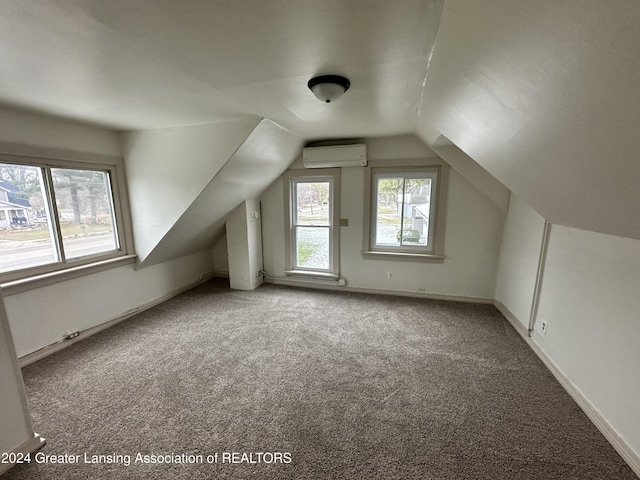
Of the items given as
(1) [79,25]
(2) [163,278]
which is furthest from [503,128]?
(2) [163,278]

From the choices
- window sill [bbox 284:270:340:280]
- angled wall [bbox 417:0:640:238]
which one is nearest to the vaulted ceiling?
angled wall [bbox 417:0:640:238]

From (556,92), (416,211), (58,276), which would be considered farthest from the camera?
(416,211)

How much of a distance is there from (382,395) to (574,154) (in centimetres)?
182

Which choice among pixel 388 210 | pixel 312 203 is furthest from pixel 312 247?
pixel 388 210

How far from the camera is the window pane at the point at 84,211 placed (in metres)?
2.58

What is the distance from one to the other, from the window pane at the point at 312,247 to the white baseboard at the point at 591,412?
8.24ft

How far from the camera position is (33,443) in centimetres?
152

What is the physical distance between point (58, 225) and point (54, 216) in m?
0.09

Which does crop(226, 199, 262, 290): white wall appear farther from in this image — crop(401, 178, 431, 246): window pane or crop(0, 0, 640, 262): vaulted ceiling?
crop(401, 178, 431, 246): window pane

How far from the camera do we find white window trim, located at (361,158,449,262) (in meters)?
3.34

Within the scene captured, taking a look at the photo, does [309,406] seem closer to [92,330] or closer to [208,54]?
[208,54]

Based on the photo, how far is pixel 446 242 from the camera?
3.44 meters

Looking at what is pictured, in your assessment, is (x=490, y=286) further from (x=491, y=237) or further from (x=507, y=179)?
(x=507, y=179)

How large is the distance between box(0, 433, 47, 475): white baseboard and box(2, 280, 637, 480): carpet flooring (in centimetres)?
3
